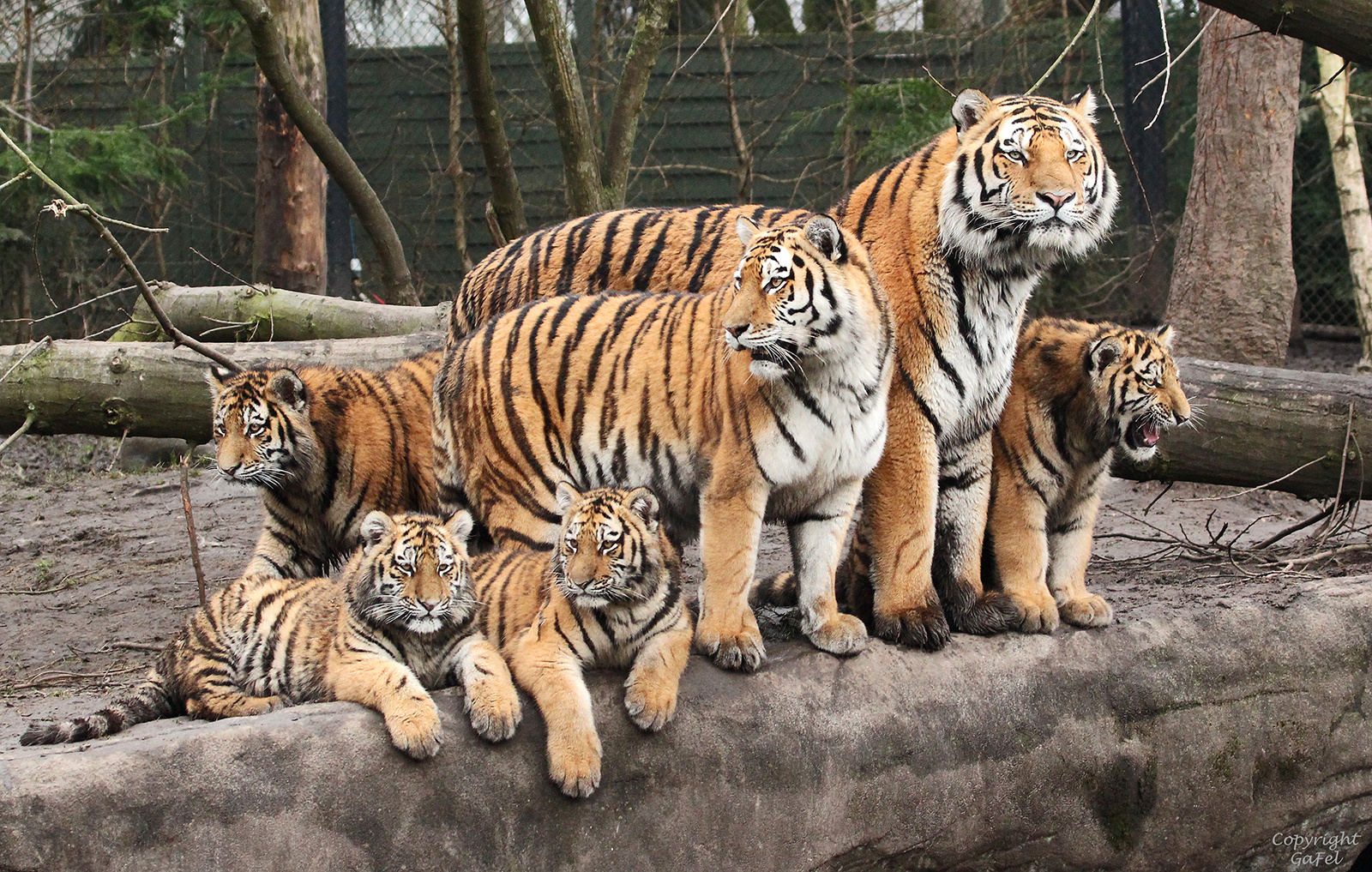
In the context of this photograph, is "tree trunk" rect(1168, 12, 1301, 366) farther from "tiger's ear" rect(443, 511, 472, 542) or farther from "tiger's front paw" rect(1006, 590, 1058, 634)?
"tiger's ear" rect(443, 511, 472, 542)

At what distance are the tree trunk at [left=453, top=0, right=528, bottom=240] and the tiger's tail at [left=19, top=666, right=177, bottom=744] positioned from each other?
3.14 metres

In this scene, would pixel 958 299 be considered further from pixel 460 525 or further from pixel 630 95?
pixel 630 95

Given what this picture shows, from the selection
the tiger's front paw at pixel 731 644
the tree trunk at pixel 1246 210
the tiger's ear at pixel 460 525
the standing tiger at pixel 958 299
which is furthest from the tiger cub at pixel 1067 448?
the tree trunk at pixel 1246 210

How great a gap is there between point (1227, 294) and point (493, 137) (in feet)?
13.6

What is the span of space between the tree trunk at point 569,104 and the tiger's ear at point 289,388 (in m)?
2.12

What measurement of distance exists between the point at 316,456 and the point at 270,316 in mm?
2748

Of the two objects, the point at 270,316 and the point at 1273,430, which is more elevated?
the point at 270,316

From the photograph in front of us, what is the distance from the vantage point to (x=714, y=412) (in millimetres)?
3934

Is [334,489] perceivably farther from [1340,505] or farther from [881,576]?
[1340,505]

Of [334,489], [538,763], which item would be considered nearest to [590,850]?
[538,763]

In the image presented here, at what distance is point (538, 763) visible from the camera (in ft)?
11.5

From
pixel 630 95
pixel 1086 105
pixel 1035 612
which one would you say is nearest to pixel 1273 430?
pixel 1035 612

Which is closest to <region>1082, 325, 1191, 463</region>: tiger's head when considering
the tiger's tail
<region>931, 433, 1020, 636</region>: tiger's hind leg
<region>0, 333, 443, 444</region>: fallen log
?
<region>931, 433, 1020, 636</region>: tiger's hind leg

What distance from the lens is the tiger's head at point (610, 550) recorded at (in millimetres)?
3461
